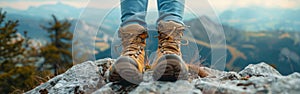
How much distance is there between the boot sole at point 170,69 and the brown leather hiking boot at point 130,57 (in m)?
0.19

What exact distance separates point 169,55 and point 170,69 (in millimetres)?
123

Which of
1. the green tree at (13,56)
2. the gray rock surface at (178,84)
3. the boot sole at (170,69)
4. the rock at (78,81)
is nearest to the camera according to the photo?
the gray rock surface at (178,84)

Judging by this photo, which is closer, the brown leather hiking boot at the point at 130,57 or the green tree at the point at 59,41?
the brown leather hiking boot at the point at 130,57

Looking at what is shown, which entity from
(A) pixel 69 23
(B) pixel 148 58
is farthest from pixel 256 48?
(B) pixel 148 58

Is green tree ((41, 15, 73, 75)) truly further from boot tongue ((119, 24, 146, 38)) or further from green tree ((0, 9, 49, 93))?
boot tongue ((119, 24, 146, 38))

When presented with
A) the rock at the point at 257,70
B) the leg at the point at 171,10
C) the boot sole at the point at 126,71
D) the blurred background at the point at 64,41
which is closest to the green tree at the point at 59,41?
the blurred background at the point at 64,41

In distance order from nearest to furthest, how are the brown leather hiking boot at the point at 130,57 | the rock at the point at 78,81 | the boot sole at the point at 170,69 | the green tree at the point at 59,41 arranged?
1. the boot sole at the point at 170,69
2. the brown leather hiking boot at the point at 130,57
3. the rock at the point at 78,81
4. the green tree at the point at 59,41

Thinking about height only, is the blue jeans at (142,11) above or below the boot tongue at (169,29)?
above

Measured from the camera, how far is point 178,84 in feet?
9.13

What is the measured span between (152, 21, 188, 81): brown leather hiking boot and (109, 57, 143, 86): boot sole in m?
0.16

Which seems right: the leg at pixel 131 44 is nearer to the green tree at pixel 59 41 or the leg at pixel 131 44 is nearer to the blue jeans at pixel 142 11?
the blue jeans at pixel 142 11

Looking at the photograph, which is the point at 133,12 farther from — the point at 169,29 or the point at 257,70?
the point at 257,70

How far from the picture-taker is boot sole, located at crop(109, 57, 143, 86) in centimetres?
280

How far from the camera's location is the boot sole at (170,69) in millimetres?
2721
